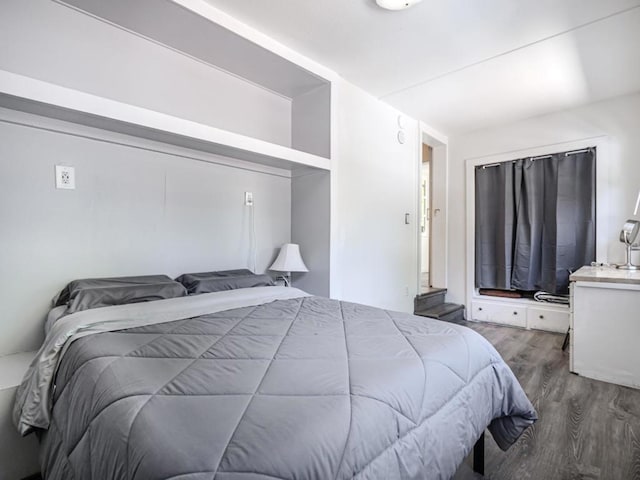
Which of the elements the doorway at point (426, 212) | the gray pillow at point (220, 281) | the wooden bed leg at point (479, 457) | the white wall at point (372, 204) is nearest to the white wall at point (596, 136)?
the doorway at point (426, 212)

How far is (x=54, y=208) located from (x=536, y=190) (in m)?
4.59

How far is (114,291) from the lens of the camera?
1.74 meters

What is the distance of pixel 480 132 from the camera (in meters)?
4.28

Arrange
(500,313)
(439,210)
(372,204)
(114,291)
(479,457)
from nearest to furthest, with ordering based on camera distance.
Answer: (479,457), (114,291), (372,204), (500,313), (439,210)

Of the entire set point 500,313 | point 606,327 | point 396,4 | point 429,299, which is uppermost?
point 396,4

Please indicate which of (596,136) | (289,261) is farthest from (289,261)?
(596,136)

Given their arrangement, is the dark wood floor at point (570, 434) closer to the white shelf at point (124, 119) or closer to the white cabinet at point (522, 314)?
the white cabinet at point (522, 314)

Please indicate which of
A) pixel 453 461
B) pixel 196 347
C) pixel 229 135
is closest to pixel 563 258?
pixel 453 461

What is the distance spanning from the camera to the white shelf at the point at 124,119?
1.52 meters

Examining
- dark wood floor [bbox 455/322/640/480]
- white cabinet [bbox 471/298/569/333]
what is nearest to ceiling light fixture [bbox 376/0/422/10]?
dark wood floor [bbox 455/322/640/480]

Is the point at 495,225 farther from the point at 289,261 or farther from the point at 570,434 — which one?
the point at 289,261

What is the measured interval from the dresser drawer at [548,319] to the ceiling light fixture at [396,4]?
11.8ft

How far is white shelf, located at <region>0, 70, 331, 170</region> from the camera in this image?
152 centimetres

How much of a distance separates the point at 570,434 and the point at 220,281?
2.28 meters
